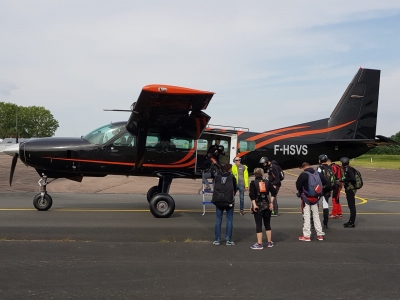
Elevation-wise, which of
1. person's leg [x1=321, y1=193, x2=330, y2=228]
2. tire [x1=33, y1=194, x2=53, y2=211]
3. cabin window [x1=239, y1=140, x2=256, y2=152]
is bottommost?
tire [x1=33, y1=194, x2=53, y2=211]

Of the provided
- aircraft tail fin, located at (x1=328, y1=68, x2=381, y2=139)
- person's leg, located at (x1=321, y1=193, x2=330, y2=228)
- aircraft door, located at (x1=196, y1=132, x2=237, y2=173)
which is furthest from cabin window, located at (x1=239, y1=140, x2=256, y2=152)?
person's leg, located at (x1=321, y1=193, x2=330, y2=228)

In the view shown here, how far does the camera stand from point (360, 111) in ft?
48.6

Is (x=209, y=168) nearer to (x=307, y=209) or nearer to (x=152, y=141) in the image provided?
(x=152, y=141)

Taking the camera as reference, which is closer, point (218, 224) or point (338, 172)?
point (218, 224)

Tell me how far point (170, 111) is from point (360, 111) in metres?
6.75

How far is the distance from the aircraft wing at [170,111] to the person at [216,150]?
1.87 ft

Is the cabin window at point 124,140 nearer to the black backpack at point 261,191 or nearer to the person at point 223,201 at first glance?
the person at point 223,201

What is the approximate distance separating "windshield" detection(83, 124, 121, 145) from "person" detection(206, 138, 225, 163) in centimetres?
260

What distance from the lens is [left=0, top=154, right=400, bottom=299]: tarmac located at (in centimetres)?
580

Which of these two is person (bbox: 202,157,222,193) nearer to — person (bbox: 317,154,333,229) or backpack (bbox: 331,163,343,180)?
person (bbox: 317,154,333,229)

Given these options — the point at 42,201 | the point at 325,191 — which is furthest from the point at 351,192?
the point at 42,201

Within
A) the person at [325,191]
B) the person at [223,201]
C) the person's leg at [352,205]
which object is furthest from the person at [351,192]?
the person at [223,201]

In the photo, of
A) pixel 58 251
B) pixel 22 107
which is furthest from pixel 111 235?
pixel 22 107

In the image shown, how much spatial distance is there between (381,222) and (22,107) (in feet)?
421
